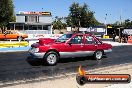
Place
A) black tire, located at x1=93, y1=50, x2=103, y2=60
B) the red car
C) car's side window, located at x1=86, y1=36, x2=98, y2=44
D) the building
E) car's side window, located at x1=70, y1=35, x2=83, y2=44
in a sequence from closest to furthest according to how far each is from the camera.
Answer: the red car
car's side window, located at x1=70, y1=35, x2=83, y2=44
car's side window, located at x1=86, y1=36, x2=98, y2=44
black tire, located at x1=93, y1=50, x2=103, y2=60
the building

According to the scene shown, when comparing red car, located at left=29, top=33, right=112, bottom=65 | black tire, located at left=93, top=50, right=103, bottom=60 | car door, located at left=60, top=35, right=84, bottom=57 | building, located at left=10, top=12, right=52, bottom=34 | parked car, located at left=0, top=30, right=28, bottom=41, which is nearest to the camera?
red car, located at left=29, top=33, right=112, bottom=65

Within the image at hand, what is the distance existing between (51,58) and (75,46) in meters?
1.73

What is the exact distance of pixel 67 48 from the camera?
44.4 feet

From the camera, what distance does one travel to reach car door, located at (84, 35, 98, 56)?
1453 cm

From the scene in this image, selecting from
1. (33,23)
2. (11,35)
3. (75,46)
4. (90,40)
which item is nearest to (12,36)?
(11,35)

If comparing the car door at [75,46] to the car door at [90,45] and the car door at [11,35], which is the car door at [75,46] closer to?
the car door at [90,45]

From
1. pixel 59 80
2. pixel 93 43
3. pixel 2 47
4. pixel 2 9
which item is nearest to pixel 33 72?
pixel 59 80

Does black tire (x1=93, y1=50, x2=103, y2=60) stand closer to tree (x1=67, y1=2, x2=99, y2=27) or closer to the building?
the building

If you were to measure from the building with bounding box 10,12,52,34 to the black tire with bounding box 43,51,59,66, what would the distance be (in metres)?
43.8

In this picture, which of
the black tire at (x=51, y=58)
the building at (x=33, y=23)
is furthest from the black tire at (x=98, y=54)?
the building at (x=33, y=23)

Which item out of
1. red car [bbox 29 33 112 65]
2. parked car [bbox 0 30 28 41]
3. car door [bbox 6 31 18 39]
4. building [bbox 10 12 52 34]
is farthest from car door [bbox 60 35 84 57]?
building [bbox 10 12 52 34]

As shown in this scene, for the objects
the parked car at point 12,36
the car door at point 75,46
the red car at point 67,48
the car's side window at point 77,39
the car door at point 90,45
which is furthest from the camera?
the parked car at point 12,36

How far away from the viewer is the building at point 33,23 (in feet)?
191

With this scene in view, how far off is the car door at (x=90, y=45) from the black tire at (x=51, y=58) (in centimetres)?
222
